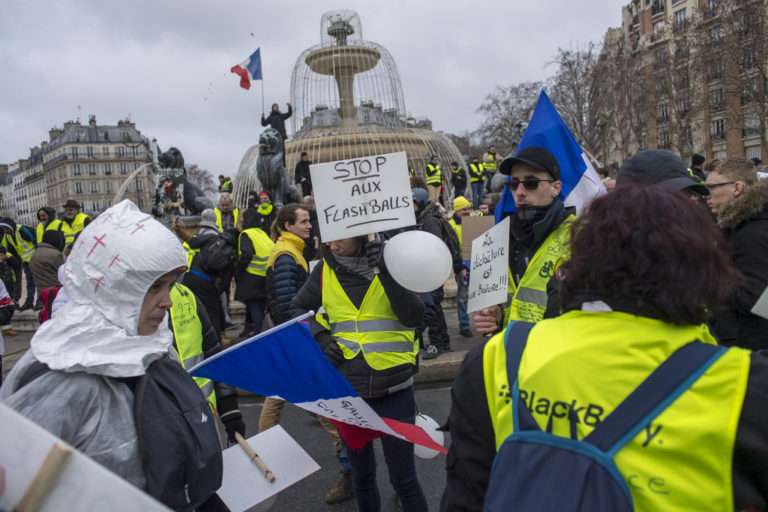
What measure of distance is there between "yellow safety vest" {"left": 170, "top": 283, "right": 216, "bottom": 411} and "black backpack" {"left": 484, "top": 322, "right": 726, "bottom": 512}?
6.77ft

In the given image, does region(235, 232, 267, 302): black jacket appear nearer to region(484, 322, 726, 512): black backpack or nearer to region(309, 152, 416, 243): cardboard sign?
region(309, 152, 416, 243): cardboard sign

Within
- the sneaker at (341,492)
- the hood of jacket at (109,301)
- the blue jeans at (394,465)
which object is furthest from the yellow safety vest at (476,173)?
the hood of jacket at (109,301)

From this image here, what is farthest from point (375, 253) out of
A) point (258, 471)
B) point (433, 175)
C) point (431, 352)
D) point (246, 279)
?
point (433, 175)

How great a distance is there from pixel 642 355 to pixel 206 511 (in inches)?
61.8

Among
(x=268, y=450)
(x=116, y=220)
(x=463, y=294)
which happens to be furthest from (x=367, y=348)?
(x=463, y=294)

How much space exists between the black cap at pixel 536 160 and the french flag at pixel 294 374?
4.14 ft

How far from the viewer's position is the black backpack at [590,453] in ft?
3.75

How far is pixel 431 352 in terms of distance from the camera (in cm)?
658

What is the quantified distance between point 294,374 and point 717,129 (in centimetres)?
5419

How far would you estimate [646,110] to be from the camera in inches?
1462

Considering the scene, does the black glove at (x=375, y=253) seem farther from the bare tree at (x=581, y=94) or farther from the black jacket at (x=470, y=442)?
the bare tree at (x=581, y=94)

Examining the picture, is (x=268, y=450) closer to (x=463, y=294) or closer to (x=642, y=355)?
(x=642, y=355)

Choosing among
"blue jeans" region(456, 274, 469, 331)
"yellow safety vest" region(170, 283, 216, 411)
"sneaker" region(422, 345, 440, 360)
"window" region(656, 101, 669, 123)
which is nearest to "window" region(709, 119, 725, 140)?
"window" region(656, 101, 669, 123)

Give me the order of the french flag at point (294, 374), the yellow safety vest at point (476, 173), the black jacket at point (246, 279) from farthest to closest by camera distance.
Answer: the yellow safety vest at point (476, 173) < the black jacket at point (246, 279) < the french flag at point (294, 374)
